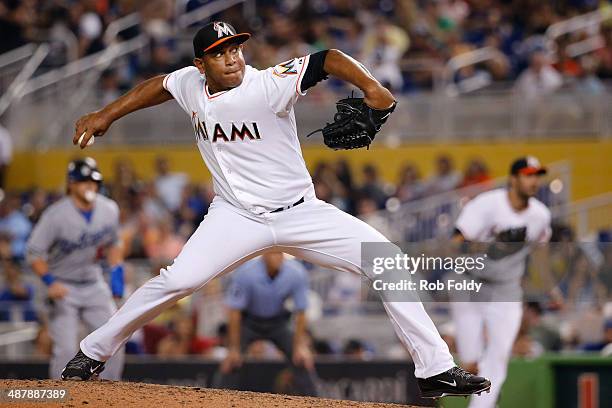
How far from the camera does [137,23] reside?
2053 centimetres

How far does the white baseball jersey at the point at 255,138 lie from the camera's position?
7477mm

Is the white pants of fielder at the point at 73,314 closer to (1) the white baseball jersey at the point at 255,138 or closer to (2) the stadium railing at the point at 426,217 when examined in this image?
(1) the white baseball jersey at the point at 255,138

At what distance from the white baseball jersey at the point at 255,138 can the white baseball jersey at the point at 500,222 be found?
3.72m

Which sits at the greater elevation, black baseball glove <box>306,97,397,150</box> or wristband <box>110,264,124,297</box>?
black baseball glove <box>306,97,397,150</box>

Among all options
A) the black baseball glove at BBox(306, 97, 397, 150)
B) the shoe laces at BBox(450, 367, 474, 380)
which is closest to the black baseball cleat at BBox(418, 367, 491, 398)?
the shoe laces at BBox(450, 367, 474, 380)

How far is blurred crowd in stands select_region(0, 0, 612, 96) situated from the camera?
61.1 ft

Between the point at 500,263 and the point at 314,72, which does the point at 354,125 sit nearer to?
the point at 314,72

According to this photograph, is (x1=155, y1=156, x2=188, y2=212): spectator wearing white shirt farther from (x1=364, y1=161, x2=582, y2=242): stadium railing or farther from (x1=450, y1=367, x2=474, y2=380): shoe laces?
(x1=450, y1=367, x2=474, y2=380): shoe laces

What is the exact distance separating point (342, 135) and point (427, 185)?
9.58 meters

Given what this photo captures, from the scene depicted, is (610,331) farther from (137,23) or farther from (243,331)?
(137,23)

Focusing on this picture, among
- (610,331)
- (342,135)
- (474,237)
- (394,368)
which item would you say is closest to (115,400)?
(342,135)

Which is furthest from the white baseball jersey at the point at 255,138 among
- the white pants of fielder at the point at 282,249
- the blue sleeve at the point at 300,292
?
the blue sleeve at the point at 300,292

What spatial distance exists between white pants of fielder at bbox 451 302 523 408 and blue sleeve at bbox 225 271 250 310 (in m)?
2.40

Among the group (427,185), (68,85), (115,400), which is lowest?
(115,400)
